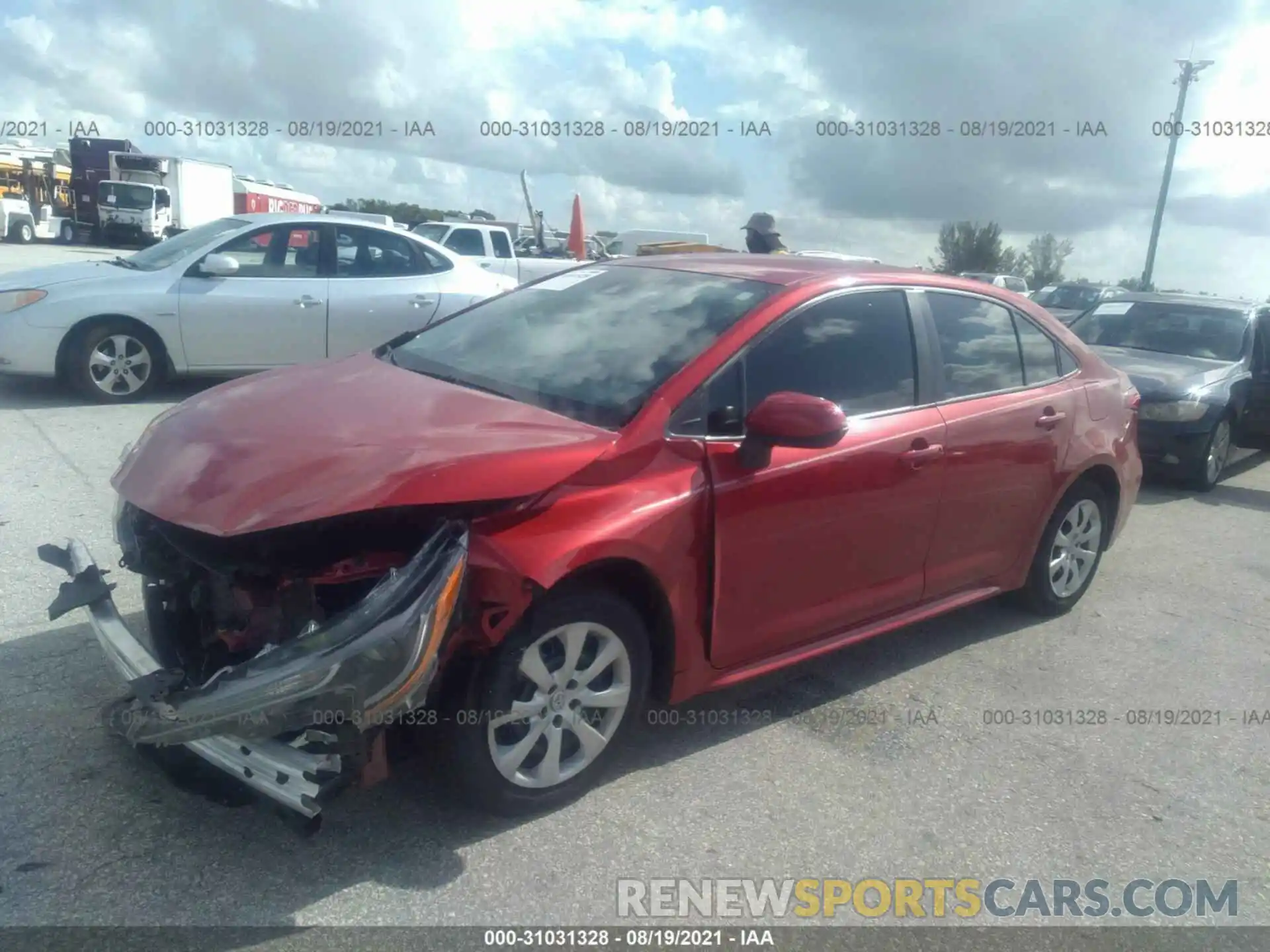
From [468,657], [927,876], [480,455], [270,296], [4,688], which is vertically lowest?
[927,876]

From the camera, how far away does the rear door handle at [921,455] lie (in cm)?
395

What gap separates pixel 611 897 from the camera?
2869 millimetres

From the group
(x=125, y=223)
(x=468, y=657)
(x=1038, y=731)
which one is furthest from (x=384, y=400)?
(x=125, y=223)

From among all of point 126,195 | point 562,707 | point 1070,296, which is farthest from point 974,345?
point 126,195

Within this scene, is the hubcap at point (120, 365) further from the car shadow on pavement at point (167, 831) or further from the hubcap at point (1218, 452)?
the hubcap at point (1218, 452)

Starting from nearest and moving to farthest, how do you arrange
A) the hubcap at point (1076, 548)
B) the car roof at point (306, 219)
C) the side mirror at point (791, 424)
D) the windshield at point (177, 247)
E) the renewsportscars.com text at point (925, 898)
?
the renewsportscars.com text at point (925, 898)
the side mirror at point (791, 424)
the hubcap at point (1076, 548)
the windshield at point (177, 247)
the car roof at point (306, 219)

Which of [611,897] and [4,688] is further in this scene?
[4,688]

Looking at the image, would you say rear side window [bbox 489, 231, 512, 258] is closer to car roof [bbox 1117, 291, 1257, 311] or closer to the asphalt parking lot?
car roof [bbox 1117, 291, 1257, 311]

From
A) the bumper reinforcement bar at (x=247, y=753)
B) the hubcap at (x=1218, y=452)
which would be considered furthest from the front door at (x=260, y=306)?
the hubcap at (x=1218, y=452)

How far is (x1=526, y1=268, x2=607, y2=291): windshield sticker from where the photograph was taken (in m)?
4.35

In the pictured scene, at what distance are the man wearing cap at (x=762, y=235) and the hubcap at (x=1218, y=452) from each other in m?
3.74

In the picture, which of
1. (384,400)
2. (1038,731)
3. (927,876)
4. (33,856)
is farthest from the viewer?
(1038,731)

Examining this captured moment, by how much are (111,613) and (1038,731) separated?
334 centimetres

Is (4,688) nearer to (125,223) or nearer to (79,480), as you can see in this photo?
(79,480)
